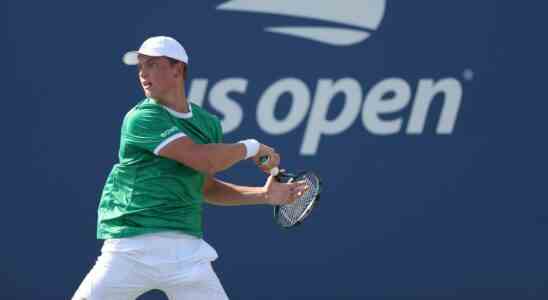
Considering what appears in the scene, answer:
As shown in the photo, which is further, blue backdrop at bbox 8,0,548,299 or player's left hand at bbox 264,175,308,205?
blue backdrop at bbox 8,0,548,299

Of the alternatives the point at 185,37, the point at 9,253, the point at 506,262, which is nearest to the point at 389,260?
the point at 506,262

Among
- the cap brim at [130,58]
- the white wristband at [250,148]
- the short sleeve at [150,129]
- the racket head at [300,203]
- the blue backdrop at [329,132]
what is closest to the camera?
the short sleeve at [150,129]

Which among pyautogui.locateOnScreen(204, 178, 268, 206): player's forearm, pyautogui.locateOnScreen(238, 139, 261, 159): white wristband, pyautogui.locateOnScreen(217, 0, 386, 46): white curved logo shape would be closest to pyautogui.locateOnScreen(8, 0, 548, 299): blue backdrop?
pyautogui.locateOnScreen(217, 0, 386, 46): white curved logo shape

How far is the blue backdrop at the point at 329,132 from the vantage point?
6.33 metres

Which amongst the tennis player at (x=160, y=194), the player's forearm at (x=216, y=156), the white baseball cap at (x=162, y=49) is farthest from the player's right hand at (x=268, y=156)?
the white baseball cap at (x=162, y=49)

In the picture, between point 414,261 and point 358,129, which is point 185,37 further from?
point 414,261

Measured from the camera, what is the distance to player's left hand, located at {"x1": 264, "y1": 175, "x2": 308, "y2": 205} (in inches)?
169

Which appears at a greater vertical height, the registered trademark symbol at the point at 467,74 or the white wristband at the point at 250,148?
the registered trademark symbol at the point at 467,74

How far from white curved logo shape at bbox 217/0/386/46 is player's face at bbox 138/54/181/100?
2.16 m

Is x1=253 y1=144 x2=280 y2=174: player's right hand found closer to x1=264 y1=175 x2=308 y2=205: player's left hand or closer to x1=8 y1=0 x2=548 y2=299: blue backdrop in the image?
x1=264 y1=175 x2=308 y2=205: player's left hand

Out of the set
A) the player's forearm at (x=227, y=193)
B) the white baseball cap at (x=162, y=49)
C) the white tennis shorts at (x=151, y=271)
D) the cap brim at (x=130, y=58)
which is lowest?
the white tennis shorts at (x=151, y=271)

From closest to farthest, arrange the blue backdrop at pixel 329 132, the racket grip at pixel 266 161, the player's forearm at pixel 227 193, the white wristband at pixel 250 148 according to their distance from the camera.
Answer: the white wristband at pixel 250 148, the racket grip at pixel 266 161, the player's forearm at pixel 227 193, the blue backdrop at pixel 329 132

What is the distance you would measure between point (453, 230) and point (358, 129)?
2.45 feet

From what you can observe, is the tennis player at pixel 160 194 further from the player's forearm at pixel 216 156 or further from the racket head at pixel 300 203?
the racket head at pixel 300 203
